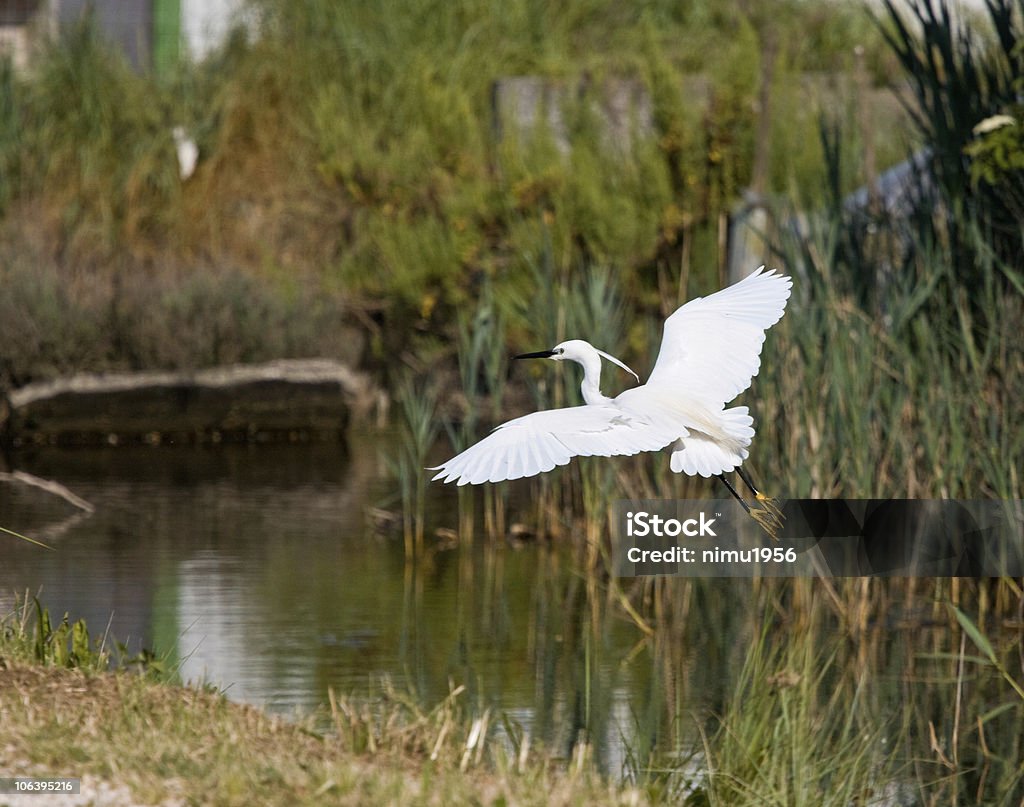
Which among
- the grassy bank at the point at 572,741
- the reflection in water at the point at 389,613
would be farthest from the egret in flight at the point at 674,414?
the reflection in water at the point at 389,613

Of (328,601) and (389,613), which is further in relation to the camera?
(328,601)

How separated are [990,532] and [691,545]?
1.52 meters

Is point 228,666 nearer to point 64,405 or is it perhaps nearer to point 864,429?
point 864,429

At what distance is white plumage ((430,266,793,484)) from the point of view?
3.80m

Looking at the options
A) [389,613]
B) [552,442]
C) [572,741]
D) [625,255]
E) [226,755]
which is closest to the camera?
[552,442]

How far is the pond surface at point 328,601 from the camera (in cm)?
659

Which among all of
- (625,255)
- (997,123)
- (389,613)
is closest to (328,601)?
(389,613)

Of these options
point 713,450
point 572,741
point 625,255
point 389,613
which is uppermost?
point 625,255

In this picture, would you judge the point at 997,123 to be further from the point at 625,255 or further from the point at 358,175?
the point at 358,175

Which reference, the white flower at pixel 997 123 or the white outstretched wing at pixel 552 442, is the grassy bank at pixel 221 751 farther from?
the white flower at pixel 997 123

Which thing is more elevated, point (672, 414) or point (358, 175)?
point (358, 175)

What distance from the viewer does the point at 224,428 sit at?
13.4 metres

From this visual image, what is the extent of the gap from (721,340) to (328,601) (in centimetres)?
382

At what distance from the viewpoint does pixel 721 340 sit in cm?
465
